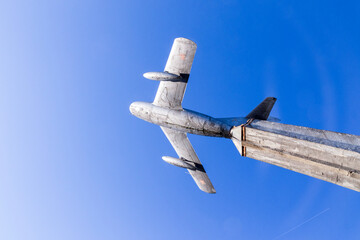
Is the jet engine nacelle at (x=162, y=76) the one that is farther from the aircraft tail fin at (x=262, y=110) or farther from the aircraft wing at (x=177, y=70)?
the aircraft tail fin at (x=262, y=110)

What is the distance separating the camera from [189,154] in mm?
18781

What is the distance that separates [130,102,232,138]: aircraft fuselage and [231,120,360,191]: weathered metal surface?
4.14 m

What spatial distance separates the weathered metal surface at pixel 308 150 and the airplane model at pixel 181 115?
4.10m

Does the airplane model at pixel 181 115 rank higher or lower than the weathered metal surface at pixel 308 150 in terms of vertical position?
higher

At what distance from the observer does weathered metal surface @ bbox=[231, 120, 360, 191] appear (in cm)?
873

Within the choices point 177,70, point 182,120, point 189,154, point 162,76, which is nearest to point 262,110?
point 182,120

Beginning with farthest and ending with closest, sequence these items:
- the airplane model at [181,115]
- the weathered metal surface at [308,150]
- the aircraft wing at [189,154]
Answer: the aircraft wing at [189,154], the airplane model at [181,115], the weathered metal surface at [308,150]

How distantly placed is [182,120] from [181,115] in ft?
1.22

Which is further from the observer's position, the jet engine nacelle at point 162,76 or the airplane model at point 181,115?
the jet engine nacelle at point 162,76

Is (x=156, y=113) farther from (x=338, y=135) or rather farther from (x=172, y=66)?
(x=338, y=135)

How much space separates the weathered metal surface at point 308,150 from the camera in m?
8.73

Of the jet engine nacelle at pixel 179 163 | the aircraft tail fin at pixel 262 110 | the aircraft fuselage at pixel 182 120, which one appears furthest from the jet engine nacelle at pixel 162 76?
the jet engine nacelle at pixel 179 163

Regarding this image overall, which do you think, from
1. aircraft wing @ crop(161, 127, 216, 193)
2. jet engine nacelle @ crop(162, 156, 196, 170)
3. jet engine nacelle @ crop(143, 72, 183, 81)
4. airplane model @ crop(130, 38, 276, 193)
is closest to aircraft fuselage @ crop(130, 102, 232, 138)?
airplane model @ crop(130, 38, 276, 193)

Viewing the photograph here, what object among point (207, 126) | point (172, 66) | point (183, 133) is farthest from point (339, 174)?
point (172, 66)
